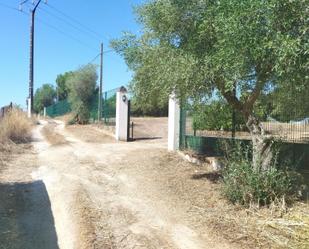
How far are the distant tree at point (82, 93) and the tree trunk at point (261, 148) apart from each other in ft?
66.1

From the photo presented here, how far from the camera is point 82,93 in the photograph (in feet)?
99.3

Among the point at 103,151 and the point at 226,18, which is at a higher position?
the point at 226,18

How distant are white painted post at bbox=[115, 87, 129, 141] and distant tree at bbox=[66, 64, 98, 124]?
9181mm

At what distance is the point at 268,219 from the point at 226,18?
3757 mm

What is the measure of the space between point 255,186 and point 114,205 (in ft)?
9.44

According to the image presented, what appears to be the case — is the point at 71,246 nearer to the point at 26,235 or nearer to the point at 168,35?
the point at 26,235

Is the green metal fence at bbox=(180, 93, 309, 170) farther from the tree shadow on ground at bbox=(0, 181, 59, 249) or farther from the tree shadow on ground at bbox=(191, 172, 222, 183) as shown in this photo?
the tree shadow on ground at bbox=(0, 181, 59, 249)

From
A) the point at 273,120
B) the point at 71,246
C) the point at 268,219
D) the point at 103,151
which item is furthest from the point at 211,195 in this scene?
the point at 103,151

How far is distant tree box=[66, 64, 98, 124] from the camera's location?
29438 mm

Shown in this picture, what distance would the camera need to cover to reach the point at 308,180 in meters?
10.9

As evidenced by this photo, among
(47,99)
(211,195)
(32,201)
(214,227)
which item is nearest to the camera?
(214,227)

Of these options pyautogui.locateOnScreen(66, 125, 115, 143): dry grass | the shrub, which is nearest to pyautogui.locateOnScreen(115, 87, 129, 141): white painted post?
pyautogui.locateOnScreen(66, 125, 115, 143): dry grass

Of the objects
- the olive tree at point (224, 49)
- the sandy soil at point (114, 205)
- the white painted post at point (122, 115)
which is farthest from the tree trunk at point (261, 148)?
the white painted post at point (122, 115)

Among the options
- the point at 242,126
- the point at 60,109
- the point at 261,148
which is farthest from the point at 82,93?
the point at 261,148
